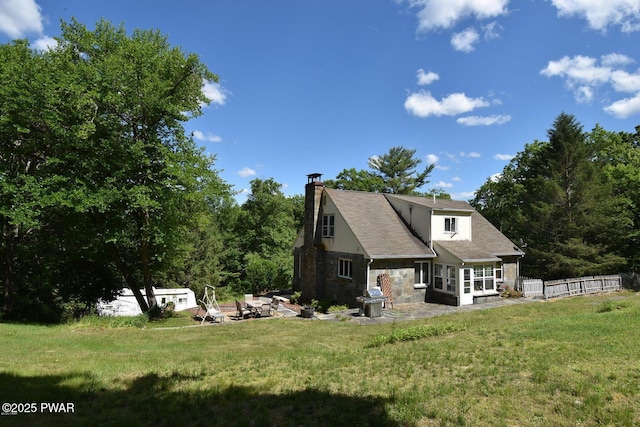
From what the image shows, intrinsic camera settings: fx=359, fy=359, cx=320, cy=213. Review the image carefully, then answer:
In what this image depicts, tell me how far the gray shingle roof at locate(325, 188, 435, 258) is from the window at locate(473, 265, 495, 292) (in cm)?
269

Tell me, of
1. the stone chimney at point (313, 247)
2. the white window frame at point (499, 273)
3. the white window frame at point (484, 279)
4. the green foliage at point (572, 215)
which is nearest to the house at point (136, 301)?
the stone chimney at point (313, 247)

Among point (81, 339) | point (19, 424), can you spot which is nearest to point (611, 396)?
point (19, 424)

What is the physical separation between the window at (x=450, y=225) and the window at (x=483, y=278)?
2820mm

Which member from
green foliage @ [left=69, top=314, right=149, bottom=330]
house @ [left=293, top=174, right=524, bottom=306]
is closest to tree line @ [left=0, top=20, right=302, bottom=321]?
green foliage @ [left=69, top=314, right=149, bottom=330]

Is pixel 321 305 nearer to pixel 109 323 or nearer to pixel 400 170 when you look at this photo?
pixel 109 323

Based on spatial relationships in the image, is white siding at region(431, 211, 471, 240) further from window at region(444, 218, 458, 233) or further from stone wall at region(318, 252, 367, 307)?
stone wall at region(318, 252, 367, 307)

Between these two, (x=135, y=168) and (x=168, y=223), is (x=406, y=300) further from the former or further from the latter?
(x=135, y=168)

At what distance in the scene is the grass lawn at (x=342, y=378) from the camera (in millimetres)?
5398

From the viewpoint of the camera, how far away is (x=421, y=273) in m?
21.1

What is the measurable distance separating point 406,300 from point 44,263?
19.0m

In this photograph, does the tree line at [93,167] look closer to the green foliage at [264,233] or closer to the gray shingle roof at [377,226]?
the gray shingle roof at [377,226]

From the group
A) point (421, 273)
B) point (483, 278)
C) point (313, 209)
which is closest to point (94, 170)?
point (313, 209)

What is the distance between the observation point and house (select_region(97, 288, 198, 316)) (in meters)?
23.4

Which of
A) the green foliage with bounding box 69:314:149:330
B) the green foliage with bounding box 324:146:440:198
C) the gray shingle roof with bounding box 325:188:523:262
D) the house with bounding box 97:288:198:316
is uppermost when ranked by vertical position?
the green foliage with bounding box 324:146:440:198
